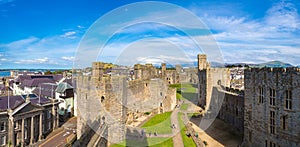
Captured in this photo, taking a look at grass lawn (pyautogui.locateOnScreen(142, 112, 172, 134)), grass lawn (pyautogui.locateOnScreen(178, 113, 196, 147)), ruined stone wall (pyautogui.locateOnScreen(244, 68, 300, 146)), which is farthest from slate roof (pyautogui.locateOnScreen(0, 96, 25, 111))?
ruined stone wall (pyautogui.locateOnScreen(244, 68, 300, 146))

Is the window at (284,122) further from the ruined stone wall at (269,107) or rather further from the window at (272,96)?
the window at (272,96)

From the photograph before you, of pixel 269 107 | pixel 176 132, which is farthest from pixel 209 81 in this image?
pixel 269 107

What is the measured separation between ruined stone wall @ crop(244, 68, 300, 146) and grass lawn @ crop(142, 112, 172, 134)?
840 cm

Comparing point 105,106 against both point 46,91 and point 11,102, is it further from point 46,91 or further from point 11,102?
point 46,91

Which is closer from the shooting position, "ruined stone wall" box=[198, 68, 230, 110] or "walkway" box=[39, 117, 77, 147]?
"walkway" box=[39, 117, 77, 147]

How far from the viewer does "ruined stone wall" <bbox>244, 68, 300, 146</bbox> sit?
1530 centimetres

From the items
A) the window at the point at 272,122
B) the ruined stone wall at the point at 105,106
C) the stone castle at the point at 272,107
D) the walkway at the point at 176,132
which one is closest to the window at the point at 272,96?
the stone castle at the point at 272,107

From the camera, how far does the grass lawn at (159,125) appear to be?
76.8ft

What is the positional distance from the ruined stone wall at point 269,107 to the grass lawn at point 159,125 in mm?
8399

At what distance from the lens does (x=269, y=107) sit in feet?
57.0

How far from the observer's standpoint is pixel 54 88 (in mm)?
39594

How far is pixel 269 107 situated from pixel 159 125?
39.6 feet

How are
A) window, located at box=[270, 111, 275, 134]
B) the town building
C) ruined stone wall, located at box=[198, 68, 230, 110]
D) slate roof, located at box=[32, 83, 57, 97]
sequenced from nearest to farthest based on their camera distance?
window, located at box=[270, 111, 275, 134], the town building, ruined stone wall, located at box=[198, 68, 230, 110], slate roof, located at box=[32, 83, 57, 97]

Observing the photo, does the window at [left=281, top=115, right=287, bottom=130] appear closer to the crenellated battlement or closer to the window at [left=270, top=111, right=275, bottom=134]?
the window at [left=270, top=111, right=275, bottom=134]
